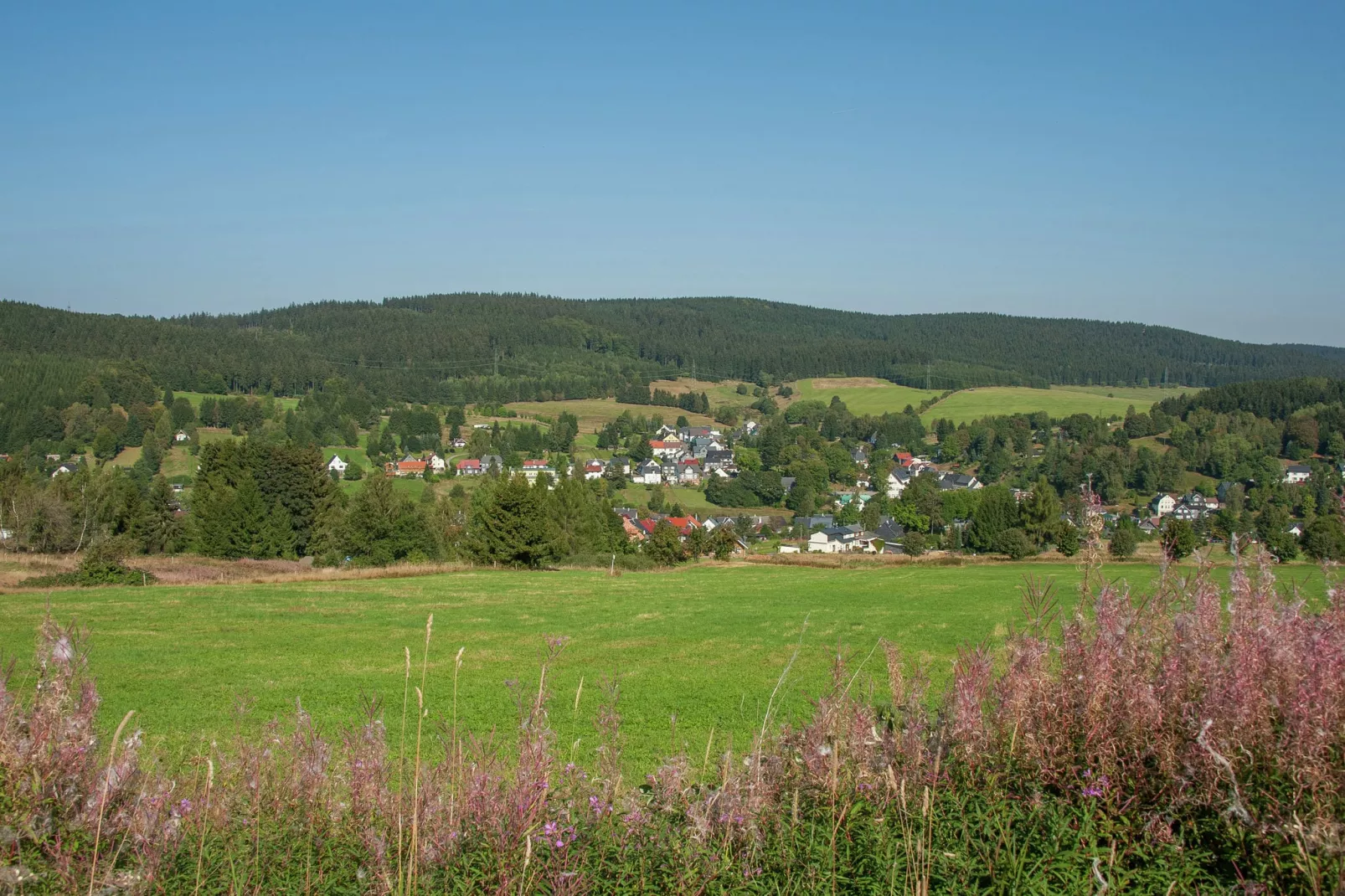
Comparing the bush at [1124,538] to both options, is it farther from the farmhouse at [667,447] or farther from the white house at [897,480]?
the farmhouse at [667,447]

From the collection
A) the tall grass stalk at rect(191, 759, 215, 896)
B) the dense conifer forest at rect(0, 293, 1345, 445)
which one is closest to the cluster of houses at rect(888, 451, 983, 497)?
the dense conifer forest at rect(0, 293, 1345, 445)

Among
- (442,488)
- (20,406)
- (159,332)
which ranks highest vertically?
(159,332)

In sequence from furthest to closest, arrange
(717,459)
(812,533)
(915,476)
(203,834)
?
(717,459) → (915,476) → (812,533) → (203,834)

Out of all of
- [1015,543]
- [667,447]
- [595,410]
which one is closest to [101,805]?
[1015,543]

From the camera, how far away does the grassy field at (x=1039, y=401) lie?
138125 mm

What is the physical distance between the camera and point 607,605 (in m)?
25.8

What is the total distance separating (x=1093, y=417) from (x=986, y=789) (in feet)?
427

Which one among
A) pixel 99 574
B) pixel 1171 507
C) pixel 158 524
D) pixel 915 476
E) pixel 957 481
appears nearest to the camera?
pixel 99 574

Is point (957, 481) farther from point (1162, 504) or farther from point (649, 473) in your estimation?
point (649, 473)

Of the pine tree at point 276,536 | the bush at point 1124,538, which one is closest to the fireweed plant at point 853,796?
the bush at point 1124,538

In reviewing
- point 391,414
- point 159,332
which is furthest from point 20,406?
point 159,332

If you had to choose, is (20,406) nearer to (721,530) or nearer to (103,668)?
(721,530)

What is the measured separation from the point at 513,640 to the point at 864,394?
15148cm

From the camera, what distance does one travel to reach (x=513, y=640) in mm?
19594
